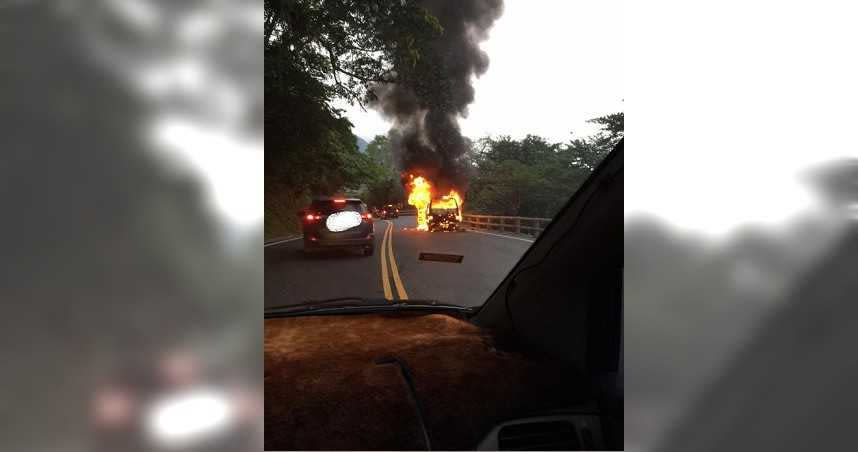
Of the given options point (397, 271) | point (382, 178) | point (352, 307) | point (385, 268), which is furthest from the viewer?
point (382, 178)

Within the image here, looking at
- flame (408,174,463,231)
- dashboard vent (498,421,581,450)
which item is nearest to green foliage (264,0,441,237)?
dashboard vent (498,421,581,450)

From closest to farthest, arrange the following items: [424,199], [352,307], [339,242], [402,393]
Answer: [402,393]
[352,307]
[339,242]
[424,199]

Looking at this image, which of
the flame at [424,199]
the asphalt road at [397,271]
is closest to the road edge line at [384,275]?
the asphalt road at [397,271]

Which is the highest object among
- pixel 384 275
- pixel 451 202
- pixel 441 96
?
pixel 441 96

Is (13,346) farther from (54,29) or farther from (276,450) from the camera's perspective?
(276,450)

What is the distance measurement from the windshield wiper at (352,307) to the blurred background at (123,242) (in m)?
1.98

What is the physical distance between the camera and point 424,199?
15.6m

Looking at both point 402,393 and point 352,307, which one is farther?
point 352,307

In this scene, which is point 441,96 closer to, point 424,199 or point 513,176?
point 424,199

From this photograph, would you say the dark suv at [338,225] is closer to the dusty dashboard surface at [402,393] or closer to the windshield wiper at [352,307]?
the windshield wiper at [352,307]

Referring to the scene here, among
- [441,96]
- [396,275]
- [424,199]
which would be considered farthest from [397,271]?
[441,96]

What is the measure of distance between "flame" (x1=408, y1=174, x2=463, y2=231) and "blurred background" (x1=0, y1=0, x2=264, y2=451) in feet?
44.2

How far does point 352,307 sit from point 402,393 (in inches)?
50.0

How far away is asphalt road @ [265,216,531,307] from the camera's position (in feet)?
20.9
